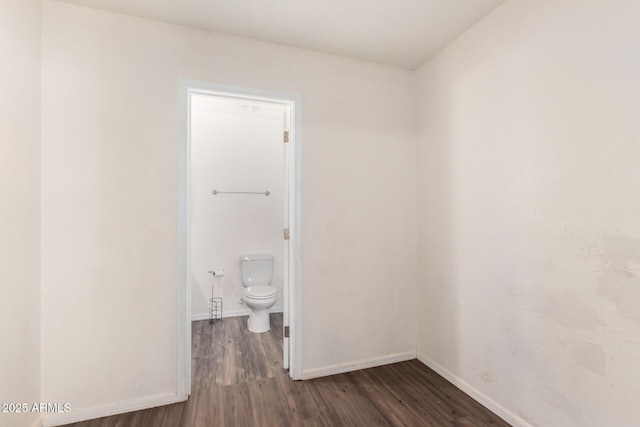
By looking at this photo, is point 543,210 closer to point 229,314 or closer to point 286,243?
point 286,243

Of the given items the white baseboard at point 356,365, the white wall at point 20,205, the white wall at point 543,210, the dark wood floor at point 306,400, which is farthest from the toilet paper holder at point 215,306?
the white wall at point 543,210

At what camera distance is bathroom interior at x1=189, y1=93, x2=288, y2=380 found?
362 cm

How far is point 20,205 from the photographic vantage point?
5.26ft

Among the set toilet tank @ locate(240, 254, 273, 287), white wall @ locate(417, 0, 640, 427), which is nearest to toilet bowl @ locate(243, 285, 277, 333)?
toilet tank @ locate(240, 254, 273, 287)

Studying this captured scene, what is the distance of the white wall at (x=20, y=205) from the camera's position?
57.9 inches

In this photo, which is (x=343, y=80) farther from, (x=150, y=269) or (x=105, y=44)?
(x=150, y=269)

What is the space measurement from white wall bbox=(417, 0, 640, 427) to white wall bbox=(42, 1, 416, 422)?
29.1 inches

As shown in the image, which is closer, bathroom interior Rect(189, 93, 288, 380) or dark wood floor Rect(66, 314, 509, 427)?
dark wood floor Rect(66, 314, 509, 427)

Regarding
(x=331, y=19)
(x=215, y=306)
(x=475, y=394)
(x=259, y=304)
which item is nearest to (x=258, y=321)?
(x=259, y=304)

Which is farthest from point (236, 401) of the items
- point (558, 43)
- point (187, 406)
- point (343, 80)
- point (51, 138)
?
point (558, 43)

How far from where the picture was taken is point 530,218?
1714 mm

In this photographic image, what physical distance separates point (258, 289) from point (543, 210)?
8.46 ft

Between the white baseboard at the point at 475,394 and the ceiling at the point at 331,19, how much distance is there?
246 centimetres

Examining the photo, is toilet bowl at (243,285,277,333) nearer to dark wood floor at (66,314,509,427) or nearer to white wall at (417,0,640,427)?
dark wood floor at (66,314,509,427)
